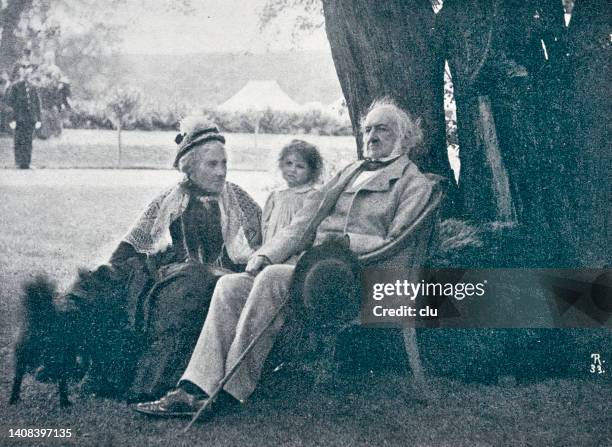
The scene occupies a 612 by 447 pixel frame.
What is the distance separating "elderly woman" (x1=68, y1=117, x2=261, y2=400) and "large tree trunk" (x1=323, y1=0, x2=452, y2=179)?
121 centimetres

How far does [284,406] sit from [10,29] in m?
3.88

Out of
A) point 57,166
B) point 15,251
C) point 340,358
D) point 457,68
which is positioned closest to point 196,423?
point 340,358

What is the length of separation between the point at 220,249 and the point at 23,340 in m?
1.66

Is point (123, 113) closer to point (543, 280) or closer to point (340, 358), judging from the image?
point (340, 358)

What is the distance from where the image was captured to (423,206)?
18.4 ft

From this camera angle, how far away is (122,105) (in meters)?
6.09

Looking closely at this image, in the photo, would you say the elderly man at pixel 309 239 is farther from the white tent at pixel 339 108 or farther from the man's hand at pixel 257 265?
the white tent at pixel 339 108

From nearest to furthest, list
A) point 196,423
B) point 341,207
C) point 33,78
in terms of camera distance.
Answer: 1. point 196,423
2. point 341,207
3. point 33,78

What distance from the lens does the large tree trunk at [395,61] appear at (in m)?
5.82

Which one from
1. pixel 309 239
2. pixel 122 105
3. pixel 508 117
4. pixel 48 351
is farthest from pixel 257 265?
pixel 508 117

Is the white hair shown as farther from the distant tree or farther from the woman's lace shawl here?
the distant tree

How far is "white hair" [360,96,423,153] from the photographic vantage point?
227 inches

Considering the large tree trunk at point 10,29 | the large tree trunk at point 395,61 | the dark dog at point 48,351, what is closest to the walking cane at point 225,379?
the dark dog at point 48,351

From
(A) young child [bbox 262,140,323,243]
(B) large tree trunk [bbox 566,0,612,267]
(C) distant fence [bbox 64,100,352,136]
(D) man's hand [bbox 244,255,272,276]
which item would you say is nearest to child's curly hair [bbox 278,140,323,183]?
(A) young child [bbox 262,140,323,243]
